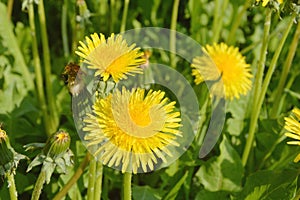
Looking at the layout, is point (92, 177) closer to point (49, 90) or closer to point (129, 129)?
point (129, 129)

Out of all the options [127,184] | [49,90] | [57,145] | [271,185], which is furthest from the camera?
[49,90]

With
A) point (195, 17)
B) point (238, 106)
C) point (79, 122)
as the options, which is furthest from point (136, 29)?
point (79, 122)

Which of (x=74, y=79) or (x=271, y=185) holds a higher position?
(x=74, y=79)

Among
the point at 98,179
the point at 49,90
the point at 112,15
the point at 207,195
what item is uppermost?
the point at 112,15

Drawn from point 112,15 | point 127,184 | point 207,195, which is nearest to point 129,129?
point 127,184

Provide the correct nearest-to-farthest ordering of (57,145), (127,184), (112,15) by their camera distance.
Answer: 1. (57,145)
2. (127,184)
3. (112,15)

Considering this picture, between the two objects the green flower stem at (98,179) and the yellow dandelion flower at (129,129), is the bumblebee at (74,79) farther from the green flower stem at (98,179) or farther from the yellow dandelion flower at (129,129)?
the green flower stem at (98,179)

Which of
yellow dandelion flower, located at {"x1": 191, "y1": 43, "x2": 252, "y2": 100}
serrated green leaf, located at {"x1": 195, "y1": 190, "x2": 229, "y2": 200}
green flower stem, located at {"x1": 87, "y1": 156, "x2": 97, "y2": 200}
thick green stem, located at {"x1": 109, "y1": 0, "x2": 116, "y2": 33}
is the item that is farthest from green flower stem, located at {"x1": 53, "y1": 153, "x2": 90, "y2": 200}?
thick green stem, located at {"x1": 109, "y1": 0, "x2": 116, "y2": 33}
